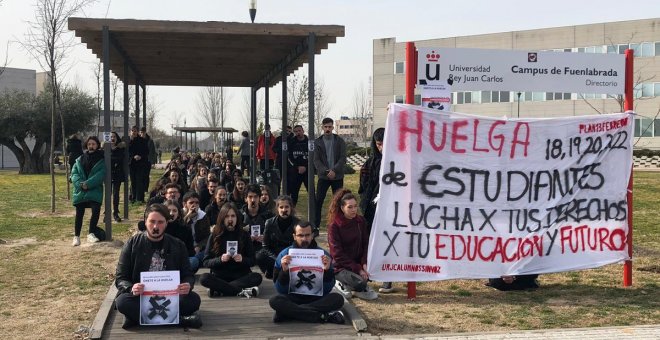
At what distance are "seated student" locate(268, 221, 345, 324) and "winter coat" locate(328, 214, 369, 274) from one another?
72 cm

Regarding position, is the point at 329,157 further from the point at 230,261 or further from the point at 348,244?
the point at 230,261

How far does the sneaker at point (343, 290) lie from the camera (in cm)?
727

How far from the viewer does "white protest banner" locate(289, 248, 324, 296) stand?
653cm

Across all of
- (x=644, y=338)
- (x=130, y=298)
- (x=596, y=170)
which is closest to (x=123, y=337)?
(x=130, y=298)

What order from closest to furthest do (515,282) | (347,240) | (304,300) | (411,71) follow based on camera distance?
1. (304,300)
2. (411,71)
3. (347,240)
4. (515,282)

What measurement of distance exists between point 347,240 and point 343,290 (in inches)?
21.3

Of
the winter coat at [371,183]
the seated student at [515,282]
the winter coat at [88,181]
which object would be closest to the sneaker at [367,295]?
the winter coat at [371,183]

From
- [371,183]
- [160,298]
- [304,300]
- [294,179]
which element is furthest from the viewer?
[294,179]

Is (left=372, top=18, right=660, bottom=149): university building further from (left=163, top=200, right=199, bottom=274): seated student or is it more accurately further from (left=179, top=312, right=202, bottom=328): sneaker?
(left=179, top=312, right=202, bottom=328): sneaker

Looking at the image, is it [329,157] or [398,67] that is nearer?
[329,157]

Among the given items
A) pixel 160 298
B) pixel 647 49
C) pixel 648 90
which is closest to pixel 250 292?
pixel 160 298

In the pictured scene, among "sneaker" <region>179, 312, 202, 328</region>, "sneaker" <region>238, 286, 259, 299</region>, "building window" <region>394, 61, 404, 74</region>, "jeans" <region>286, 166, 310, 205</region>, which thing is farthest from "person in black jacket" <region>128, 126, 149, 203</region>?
"building window" <region>394, 61, 404, 74</region>

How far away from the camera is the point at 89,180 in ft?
34.2

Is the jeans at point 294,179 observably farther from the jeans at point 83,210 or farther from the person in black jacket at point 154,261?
the person in black jacket at point 154,261
